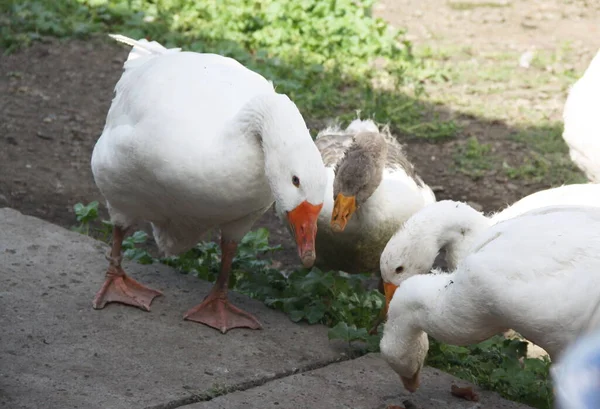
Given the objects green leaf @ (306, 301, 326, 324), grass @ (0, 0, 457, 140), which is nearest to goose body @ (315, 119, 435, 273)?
green leaf @ (306, 301, 326, 324)

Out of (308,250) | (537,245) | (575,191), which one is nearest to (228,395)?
(308,250)

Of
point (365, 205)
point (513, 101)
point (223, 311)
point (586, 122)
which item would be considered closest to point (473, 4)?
point (513, 101)

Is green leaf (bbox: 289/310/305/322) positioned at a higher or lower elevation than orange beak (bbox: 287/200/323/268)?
lower

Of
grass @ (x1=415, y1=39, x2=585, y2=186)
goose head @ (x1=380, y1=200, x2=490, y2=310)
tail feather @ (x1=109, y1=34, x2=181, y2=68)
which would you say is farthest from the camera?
grass @ (x1=415, y1=39, x2=585, y2=186)

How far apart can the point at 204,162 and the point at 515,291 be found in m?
1.54

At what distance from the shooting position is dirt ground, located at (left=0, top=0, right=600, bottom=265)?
22.1 ft

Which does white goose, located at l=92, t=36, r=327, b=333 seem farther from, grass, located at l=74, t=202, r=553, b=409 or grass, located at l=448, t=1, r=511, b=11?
grass, located at l=448, t=1, r=511, b=11

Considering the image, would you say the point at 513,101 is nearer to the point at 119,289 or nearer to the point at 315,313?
the point at 315,313

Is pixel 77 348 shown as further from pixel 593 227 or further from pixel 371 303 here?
pixel 593 227

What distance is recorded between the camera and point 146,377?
4133 millimetres

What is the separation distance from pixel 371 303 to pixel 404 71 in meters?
4.36

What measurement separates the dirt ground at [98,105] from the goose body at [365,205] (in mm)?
729

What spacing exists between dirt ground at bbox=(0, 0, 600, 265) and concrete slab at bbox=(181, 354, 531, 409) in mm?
1913

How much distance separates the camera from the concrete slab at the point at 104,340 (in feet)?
12.9
